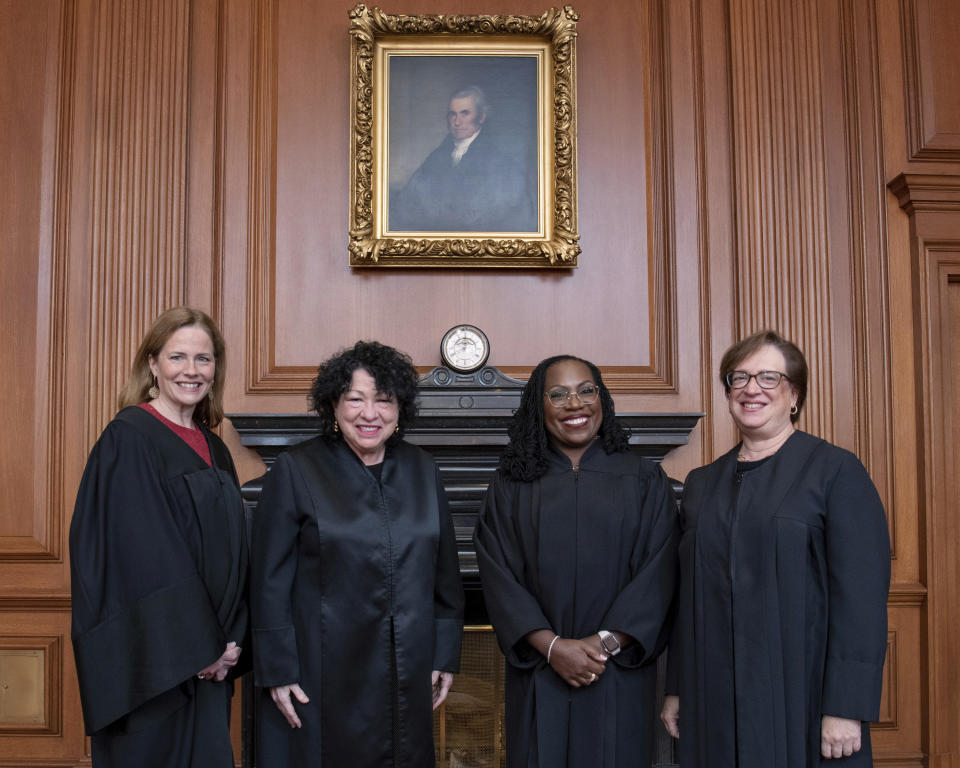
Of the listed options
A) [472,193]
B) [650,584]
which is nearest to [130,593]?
[650,584]

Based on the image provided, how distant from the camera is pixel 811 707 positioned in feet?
7.93

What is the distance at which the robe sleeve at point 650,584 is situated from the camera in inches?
106

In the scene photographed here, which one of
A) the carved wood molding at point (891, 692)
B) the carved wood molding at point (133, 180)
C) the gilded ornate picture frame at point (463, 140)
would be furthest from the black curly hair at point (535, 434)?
the carved wood molding at point (891, 692)

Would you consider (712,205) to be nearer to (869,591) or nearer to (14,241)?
(869,591)

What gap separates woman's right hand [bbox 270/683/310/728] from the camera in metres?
2.67

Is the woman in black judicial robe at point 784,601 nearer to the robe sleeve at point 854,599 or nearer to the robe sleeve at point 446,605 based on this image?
the robe sleeve at point 854,599

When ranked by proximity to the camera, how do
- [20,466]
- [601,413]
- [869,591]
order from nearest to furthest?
1. [869,591]
2. [601,413]
3. [20,466]

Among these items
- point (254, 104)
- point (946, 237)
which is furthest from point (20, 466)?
point (946, 237)

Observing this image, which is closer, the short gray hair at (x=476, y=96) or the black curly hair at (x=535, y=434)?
the black curly hair at (x=535, y=434)

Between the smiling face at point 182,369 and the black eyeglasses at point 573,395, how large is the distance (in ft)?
3.66

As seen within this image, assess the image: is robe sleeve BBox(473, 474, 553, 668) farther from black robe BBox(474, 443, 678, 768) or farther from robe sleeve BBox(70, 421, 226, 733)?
robe sleeve BBox(70, 421, 226, 733)

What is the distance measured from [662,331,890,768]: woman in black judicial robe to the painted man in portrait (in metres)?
1.92

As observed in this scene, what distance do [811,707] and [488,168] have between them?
2.81 meters

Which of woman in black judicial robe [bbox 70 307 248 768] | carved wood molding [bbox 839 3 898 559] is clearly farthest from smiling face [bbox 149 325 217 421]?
carved wood molding [bbox 839 3 898 559]
